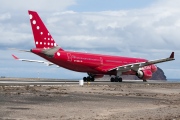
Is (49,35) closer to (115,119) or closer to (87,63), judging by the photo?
(87,63)

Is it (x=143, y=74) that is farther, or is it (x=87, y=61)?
(x=143, y=74)

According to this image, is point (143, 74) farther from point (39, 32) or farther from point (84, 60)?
point (39, 32)

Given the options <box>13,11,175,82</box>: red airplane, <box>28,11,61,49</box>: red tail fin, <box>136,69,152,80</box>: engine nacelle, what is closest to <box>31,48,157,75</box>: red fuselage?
<box>13,11,175,82</box>: red airplane

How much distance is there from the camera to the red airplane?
65.9 meters

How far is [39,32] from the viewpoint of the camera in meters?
66.2

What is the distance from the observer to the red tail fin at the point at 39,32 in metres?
65.8

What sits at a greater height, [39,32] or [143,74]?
[39,32]

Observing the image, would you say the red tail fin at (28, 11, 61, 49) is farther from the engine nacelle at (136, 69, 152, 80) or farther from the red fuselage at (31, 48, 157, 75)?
the engine nacelle at (136, 69, 152, 80)

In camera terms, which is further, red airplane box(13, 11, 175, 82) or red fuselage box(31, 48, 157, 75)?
red fuselage box(31, 48, 157, 75)

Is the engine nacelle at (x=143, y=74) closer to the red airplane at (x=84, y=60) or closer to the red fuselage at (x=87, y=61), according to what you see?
the red airplane at (x=84, y=60)

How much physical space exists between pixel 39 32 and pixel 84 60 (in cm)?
926

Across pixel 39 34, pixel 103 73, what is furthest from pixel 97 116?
pixel 103 73

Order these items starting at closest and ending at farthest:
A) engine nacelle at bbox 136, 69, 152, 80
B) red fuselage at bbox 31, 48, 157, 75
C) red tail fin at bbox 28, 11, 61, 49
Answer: red tail fin at bbox 28, 11, 61, 49 < red fuselage at bbox 31, 48, 157, 75 < engine nacelle at bbox 136, 69, 152, 80

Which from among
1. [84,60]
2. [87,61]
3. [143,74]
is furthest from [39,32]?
[143,74]
